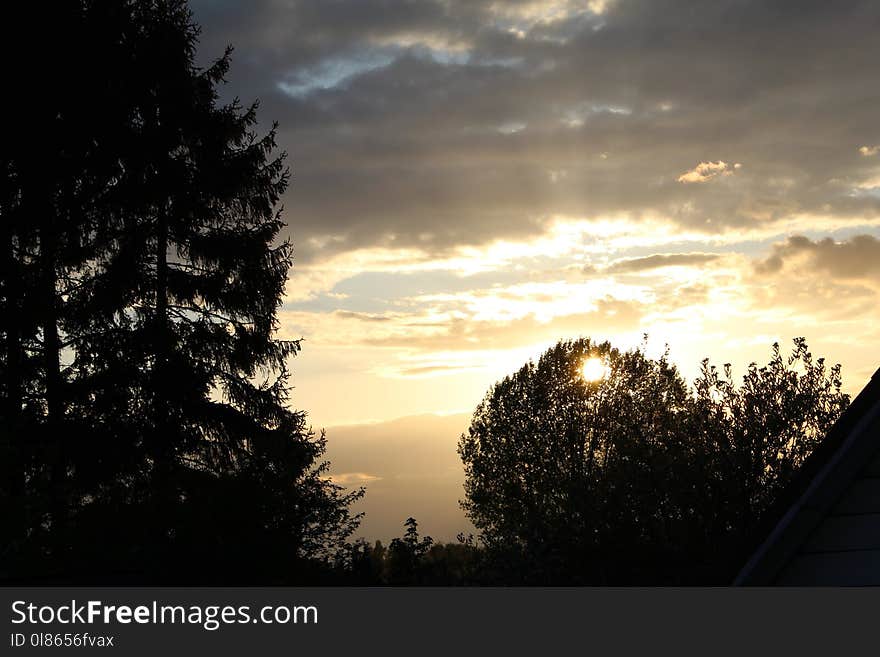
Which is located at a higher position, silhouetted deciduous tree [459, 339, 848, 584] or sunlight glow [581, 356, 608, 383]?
sunlight glow [581, 356, 608, 383]

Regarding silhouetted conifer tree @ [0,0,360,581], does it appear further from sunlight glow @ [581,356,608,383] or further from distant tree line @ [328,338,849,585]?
sunlight glow @ [581,356,608,383]

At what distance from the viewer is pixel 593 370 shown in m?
38.2

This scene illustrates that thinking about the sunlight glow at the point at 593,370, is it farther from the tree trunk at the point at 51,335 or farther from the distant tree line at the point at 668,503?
the tree trunk at the point at 51,335

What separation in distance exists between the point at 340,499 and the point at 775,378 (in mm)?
14040

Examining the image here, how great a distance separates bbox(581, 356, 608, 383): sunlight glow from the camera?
38000 mm

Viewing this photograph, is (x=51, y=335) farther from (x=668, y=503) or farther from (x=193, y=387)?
(x=668, y=503)

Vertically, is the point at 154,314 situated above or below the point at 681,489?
above

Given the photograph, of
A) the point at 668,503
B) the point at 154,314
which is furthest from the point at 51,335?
the point at 668,503

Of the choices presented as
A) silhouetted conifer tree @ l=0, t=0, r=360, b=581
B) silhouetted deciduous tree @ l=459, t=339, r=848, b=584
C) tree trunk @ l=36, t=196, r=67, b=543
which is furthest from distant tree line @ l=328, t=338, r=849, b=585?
tree trunk @ l=36, t=196, r=67, b=543

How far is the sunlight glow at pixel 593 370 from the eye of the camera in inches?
1496

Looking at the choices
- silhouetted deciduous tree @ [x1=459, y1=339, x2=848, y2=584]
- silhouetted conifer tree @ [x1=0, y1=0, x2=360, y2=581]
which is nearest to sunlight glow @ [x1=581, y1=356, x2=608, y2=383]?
silhouetted deciduous tree @ [x1=459, y1=339, x2=848, y2=584]

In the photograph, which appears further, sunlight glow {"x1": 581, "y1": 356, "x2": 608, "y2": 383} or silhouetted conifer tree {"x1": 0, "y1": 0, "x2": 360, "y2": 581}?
sunlight glow {"x1": 581, "y1": 356, "x2": 608, "y2": 383}

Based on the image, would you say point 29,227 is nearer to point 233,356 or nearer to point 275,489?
point 233,356
